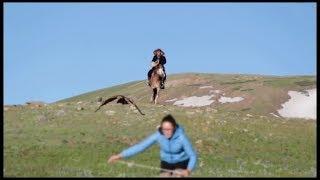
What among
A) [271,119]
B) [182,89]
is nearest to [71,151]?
[271,119]

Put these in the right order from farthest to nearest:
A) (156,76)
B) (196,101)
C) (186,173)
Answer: (196,101) < (156,76) < (186,173)

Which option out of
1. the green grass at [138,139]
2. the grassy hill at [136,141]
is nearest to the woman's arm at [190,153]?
the green grass at [138,139]

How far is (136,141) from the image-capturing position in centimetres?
2981

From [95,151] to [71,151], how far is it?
3.22ft

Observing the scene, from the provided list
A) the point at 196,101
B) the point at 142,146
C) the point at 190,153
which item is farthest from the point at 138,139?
the point at 196,101

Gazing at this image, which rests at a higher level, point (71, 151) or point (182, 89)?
point (71, 151)

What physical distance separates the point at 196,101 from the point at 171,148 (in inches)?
3679

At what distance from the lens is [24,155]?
2592 centimetres

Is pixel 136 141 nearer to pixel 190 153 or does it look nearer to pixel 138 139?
pixel 138 139

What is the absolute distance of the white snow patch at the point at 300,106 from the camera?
90.9 metres

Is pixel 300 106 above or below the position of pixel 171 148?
below

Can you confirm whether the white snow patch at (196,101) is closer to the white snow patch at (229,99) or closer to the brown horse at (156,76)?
the white snow patch at (229,99)

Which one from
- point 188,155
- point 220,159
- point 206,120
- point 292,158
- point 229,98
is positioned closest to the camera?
point 188,155

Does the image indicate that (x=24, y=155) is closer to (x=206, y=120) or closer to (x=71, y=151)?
(x=71, y=151)
